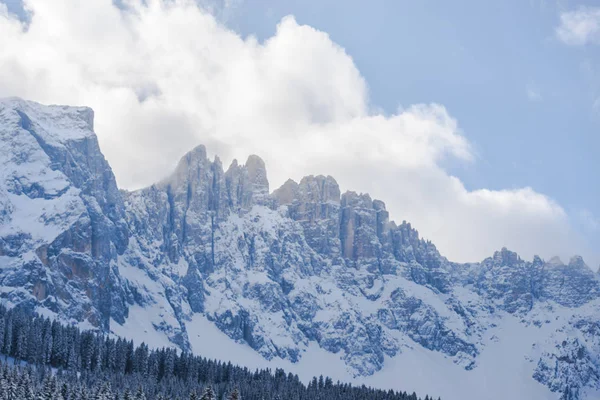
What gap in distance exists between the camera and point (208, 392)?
9294 centimetres

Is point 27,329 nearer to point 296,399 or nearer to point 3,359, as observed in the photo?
point 3,359

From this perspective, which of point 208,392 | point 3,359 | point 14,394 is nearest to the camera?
point 208,392

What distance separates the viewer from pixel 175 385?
184375mm

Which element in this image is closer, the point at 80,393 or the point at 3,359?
the point at 80,393

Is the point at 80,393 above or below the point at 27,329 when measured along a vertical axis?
below

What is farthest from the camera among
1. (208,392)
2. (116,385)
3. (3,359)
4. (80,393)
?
(3,359)

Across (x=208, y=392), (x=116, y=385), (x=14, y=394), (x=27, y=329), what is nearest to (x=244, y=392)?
(x=116, y=385)

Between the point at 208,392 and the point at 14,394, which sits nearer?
the point at 208,392

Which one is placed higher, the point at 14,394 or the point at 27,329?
the point at 27,329

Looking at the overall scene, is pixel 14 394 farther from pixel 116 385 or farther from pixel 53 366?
pixel 53 366

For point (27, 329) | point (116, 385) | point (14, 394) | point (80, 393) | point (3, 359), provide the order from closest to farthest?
1. point (14, 394)
2. point (80, 393)
3. point (116, 385)
4. point (3, 359)
5. point (27, 329)

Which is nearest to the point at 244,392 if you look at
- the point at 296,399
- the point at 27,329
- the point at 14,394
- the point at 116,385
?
the point at 296,399

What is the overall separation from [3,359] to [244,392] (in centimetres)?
5649

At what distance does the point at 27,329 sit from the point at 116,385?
3755 cm
